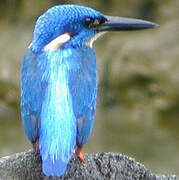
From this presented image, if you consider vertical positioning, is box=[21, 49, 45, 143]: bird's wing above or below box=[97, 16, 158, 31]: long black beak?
below

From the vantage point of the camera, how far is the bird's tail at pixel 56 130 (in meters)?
3.82

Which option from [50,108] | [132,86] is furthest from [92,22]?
[132,86]

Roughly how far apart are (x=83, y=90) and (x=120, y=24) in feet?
2.10

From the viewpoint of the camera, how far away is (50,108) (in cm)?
394

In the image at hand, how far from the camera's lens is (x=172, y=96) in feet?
30.1

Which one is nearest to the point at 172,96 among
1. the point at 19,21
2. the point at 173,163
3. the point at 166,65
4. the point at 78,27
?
the point at 166,65

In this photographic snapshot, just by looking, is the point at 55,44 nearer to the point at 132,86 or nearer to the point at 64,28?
the point at 64,28

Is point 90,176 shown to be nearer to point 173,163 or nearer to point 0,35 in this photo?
point 173,163

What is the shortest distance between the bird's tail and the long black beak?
0.66 metres

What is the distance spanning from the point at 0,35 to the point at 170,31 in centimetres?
192

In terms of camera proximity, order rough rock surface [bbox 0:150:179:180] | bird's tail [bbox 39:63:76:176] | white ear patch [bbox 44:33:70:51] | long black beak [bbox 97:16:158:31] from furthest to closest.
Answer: long black beak [bbox 97:16:158:31] < white ear patch [bbox 44:33:70:51] < rough rock surface [bbox 0:150:179:180] < bird's tail [bbox 39:63:76:176]

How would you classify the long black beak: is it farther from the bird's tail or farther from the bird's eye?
the bird's tail

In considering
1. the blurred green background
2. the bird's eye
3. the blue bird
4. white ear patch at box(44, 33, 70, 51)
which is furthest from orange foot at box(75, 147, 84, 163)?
the blurred green background

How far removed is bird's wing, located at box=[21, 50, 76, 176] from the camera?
3861 millimetres
